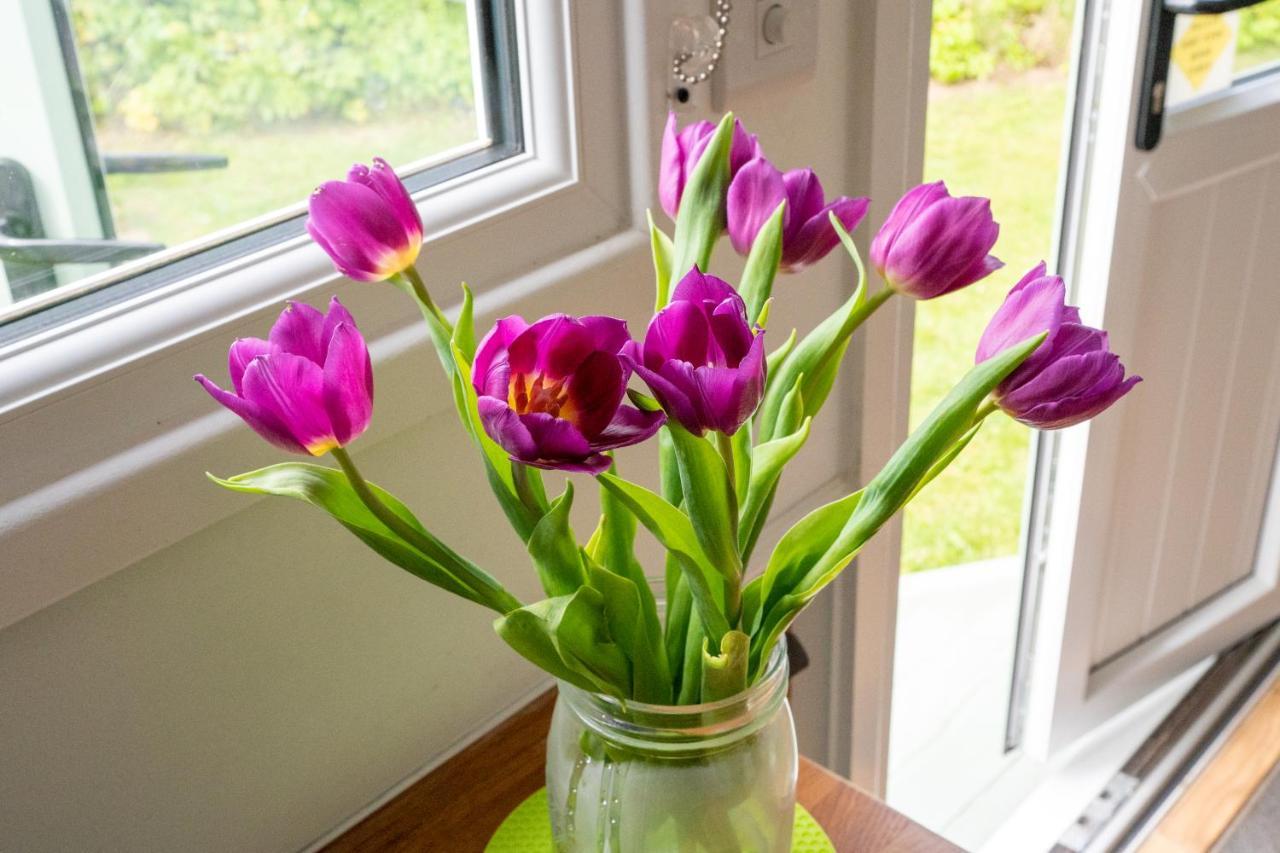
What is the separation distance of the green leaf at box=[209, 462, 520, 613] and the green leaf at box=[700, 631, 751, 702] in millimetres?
91

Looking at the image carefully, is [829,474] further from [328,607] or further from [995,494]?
[995,494]

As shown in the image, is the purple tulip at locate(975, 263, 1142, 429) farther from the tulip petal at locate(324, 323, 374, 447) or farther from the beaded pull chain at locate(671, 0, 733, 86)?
the beaded pull chain at locate(671, 0, 733, 86)

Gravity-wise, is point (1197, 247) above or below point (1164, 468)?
above

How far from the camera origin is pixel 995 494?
246 cm

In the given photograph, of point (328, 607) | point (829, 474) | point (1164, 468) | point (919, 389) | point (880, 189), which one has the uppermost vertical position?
point (880, 189)

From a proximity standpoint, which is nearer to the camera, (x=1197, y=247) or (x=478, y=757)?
(x=478, y=757)

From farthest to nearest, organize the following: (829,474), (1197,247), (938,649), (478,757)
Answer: (938,649) < (1197,247) < (829,474) < (478,757)

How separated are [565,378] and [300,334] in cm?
11

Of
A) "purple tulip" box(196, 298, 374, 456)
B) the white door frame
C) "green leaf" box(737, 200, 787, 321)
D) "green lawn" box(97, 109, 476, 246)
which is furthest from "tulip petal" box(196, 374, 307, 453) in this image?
the white door frame

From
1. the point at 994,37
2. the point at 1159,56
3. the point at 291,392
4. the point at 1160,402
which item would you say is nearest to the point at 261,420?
the point at 291,392

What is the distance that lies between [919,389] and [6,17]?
2141 mm

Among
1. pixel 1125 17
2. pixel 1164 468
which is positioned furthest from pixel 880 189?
pixel 1164 468

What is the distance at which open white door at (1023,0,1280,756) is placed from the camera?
1.40 meters

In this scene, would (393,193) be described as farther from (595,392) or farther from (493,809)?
(493,809)
